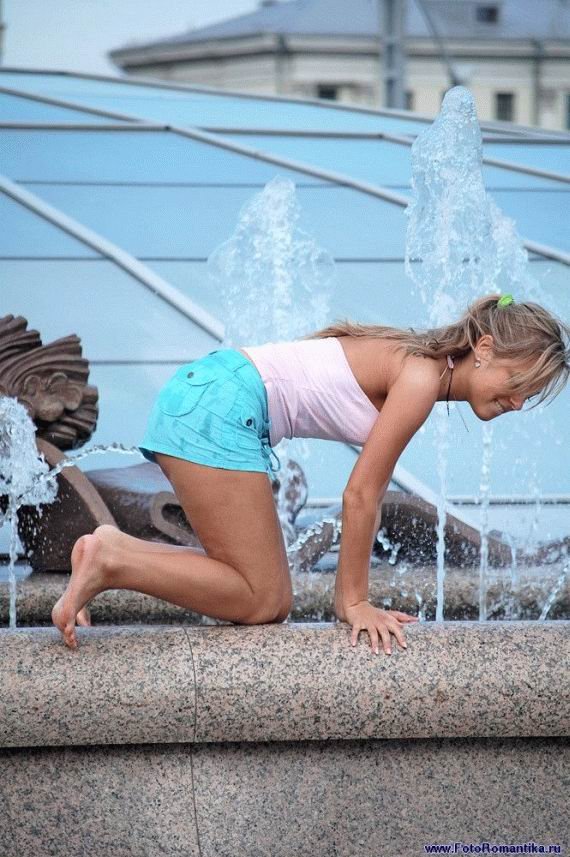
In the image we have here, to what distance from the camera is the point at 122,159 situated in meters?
10.3

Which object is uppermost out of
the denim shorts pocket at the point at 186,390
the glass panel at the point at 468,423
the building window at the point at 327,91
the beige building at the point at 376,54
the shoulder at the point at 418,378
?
the shoulder at the point at 418,378

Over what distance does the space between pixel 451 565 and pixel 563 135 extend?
7.84 meters

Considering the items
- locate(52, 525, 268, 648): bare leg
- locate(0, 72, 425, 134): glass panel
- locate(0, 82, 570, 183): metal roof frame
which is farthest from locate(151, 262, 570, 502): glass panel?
locate(0, 72, 425, 134): glass panel

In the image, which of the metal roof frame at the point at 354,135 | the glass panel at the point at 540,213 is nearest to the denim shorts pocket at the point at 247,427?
the glass panel at the point at 540,213

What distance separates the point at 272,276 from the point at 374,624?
4418mm

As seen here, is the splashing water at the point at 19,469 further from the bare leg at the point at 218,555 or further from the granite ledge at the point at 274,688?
the granite ledge at the point at 274,688

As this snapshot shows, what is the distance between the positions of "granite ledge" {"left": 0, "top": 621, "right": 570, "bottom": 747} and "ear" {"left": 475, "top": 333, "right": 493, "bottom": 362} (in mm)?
751

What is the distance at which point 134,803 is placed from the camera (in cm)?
355

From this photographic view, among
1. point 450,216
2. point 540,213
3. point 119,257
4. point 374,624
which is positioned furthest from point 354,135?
point 374,624

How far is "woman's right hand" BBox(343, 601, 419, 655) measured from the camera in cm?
354

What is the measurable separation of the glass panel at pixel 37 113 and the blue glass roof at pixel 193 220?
23 millimetres

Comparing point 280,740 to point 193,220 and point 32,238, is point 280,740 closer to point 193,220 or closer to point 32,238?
point 32,238

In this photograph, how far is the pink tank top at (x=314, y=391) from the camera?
382 centimetres

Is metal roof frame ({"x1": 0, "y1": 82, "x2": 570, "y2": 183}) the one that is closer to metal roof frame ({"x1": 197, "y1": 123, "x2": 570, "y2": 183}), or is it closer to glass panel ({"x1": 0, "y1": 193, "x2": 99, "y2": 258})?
metal roof frame ({"x1": 197, "y1": 123, "x2": 570, "y2": 183})
